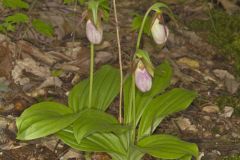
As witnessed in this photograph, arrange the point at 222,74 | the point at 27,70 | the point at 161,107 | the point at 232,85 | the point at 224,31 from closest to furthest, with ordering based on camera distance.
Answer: the point at 161,107, the point at 27,70, the point at 232,85, the point at 222,74, the point at 224,31

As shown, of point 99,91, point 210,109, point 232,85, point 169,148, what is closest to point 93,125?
point 169,148

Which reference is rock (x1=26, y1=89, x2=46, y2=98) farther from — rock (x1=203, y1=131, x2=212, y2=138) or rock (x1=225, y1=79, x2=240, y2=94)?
rock (x1=225, y1=79, x2=240, y2=94)

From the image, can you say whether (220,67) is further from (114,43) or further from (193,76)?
(114,43)

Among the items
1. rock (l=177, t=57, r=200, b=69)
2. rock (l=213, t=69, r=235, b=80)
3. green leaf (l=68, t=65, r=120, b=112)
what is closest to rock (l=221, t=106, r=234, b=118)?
rock (l=213, t=69, r=235, b=80)

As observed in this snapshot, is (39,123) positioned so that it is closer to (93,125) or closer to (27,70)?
(93,125)

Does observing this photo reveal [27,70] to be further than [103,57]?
No

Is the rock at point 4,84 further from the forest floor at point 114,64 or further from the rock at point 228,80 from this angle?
the rock at point 228,80
